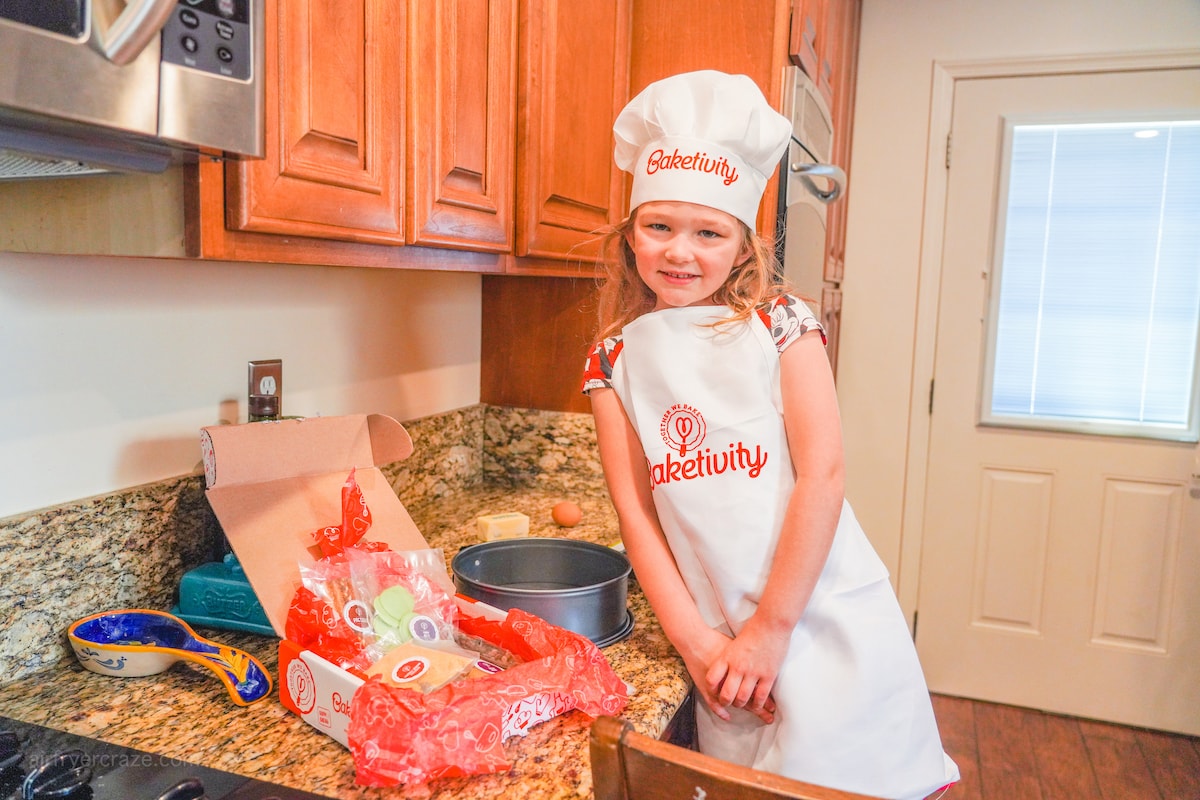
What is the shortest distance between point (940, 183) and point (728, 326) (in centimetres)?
182

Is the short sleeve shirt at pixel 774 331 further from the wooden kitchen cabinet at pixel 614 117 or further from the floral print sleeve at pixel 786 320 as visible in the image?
the wooden kitchen cabinet at pixel 614 117

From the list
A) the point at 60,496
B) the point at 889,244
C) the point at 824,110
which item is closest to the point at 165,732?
the point at 60,496

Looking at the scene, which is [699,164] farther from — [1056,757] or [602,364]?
[1056,757]

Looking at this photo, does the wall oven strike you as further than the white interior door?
No

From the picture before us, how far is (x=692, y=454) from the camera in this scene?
39.8 inches

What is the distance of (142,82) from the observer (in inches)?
23.2

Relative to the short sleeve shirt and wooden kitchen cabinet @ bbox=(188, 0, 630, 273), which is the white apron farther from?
wooden kitchen cabinet @ bbox=(188, 0, 630, 273)

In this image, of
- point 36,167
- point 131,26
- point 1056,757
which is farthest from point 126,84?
point 1056,757

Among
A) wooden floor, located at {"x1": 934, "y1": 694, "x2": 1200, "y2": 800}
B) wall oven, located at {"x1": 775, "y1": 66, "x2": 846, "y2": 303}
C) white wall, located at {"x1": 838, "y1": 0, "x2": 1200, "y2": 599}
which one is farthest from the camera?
white wall, located at {"x1": 838, "y1": 0, "x2": 1200, "y2": 599}

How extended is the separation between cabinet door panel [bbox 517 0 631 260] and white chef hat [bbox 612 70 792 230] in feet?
0.82

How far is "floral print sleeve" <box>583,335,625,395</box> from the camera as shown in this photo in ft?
3.59

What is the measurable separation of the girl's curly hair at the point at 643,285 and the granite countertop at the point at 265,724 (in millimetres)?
442

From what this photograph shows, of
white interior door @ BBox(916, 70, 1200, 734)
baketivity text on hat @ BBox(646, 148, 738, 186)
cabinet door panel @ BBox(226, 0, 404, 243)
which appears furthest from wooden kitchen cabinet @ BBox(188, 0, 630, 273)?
white interior door @ BBox(916, 70, 1200, 734)

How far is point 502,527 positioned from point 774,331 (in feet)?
1.82
